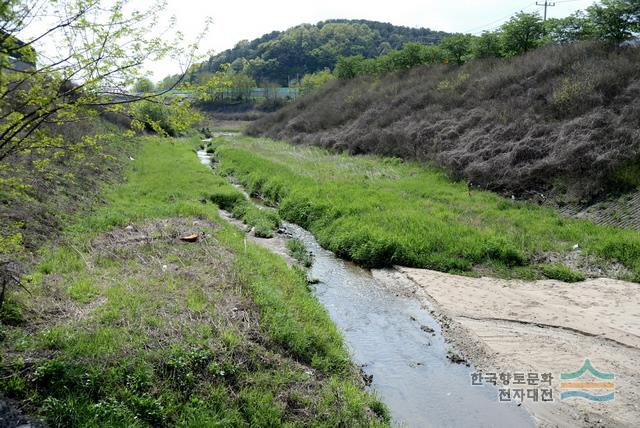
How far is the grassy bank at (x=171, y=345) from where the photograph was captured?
20.2ft

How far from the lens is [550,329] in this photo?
31.3 ft

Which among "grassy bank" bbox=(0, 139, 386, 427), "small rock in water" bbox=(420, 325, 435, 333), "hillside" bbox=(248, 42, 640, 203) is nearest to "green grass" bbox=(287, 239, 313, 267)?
"grassy bank" bbox=(0, 139, 386, 427)

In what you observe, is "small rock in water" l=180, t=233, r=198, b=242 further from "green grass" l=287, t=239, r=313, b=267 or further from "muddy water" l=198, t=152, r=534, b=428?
"muddy water" l=198, t=152, r=534, b=428

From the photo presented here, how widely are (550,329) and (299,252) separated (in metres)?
7.34

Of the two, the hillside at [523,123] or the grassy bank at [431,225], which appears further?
the hillside at [523,123]

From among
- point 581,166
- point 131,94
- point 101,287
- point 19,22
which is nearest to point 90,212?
point 101,287

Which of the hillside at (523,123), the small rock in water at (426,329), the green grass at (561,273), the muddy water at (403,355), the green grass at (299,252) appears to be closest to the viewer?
the muddy water at (403,355)

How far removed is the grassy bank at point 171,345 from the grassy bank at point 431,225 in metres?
4.00

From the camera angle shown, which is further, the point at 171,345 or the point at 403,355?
the point at 403,355

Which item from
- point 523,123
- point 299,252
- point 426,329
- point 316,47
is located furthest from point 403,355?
point 316,47

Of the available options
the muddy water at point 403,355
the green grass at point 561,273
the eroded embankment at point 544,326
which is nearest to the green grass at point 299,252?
the muddy water at point 403,355

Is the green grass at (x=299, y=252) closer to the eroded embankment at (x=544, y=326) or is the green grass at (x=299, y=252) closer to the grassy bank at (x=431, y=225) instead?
the grassy bank at (x=431, y=225)

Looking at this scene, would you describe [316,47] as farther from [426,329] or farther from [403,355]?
[403,355]

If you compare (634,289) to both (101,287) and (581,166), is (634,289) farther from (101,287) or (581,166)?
(101,287)
